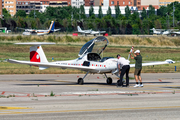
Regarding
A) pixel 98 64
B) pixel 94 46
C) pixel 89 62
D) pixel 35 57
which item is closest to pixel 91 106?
pixel 98 64

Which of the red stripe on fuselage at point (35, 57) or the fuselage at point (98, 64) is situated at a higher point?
the red stripe on fuselage at point (35, 57)

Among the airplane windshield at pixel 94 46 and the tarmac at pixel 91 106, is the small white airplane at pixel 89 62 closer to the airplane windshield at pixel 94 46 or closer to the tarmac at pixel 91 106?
the airplane windshield at pixel 94 46

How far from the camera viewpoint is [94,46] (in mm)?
19516

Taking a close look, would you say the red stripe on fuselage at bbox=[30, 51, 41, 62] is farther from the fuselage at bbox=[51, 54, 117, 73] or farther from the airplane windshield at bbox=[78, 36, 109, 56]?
the airplane windshield at bbox=[78, 36, 109, 56]

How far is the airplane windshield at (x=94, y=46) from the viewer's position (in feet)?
63.3

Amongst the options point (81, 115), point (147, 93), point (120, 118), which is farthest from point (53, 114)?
point (147, 93)

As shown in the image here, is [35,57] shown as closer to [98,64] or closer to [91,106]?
[98,64]

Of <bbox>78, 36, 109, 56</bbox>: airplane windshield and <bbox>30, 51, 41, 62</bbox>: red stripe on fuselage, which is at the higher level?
<bbox>78, 36, 109, 56</bbox>: airplane windshield

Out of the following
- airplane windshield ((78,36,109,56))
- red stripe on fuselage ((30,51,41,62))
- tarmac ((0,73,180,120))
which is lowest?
tarmac ((0,73,180,120))

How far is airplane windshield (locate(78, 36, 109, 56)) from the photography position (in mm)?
19281

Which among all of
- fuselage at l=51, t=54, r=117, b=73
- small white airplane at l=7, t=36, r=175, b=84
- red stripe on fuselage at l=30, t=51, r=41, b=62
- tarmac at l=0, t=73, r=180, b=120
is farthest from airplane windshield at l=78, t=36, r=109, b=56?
tarmac at l=0, t=73, r=180, b=120

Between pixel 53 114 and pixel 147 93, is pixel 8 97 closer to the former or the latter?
pixel 53 114

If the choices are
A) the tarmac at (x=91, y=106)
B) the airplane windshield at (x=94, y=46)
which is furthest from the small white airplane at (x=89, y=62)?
the tarmac at (x=91, y=106)

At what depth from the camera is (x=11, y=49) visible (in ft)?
172
